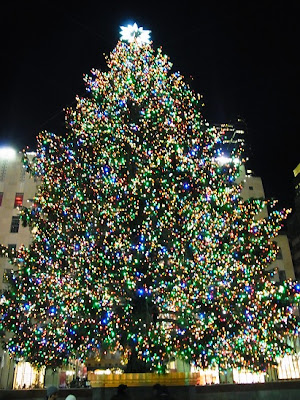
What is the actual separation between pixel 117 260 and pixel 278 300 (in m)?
5.36

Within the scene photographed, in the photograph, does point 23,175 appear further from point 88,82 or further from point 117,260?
point 117,260

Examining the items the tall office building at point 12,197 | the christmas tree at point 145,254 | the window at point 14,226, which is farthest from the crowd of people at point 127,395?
the window at point 14,226

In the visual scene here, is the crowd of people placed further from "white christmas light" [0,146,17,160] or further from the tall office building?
"white christmas light" [0,146,17,160]

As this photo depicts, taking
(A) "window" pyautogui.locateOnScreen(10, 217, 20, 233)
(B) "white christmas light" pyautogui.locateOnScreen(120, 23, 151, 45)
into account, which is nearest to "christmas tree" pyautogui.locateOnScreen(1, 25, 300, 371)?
(B) "white christmas light" pyautogui.locateOnScreen(120, 23, 151, 45)

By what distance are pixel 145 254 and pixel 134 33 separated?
12151 mm

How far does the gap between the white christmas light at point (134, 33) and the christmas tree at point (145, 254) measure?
412cm

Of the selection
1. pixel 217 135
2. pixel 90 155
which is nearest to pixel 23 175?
pixel 90 155

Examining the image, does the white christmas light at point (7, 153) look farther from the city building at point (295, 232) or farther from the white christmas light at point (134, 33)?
the city building at point (295, 232)

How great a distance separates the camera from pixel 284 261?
33375mm

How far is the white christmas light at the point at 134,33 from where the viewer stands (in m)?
18.2

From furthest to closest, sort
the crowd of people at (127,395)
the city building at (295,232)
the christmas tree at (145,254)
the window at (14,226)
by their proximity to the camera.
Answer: the city building at (295,232) < the window at (14,226) < the christmas tree at (145,254) < the crowd of people at (127,395)

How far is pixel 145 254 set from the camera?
1188 centimetres

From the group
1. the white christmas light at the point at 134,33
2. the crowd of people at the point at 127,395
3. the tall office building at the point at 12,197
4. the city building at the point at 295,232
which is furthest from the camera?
the city building at the point at 295,232

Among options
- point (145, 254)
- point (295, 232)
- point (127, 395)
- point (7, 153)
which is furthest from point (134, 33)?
point (295, 232)
